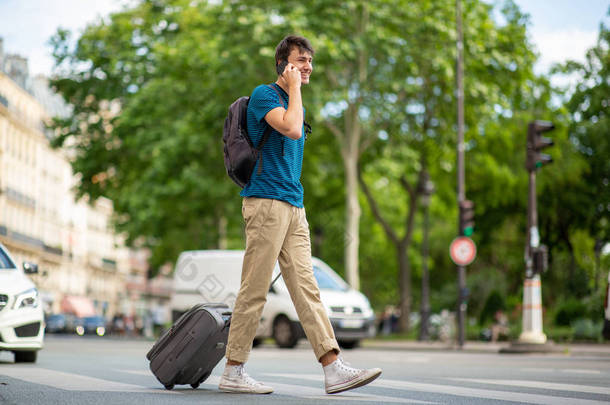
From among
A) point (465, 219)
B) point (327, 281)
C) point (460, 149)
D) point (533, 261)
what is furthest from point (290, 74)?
point (460, 149)

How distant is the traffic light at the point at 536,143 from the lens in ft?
68.0

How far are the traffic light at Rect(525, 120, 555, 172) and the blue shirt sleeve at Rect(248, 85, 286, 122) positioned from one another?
14.7 m

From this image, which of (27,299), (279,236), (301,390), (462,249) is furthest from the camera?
(462,249)

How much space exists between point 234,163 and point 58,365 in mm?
5725

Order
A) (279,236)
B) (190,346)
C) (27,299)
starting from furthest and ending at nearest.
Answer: (27,299) → (190,346) → (279,236)

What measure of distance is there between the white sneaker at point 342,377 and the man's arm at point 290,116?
4.64 feet

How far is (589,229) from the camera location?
1453 inches

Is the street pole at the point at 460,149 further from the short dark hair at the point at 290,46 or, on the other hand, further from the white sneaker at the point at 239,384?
the short dark hair at the point at 290,46

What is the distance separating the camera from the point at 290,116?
6.50 metres

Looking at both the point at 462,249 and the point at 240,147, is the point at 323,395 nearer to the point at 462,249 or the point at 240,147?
the point at 240,147

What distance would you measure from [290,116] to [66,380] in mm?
3162

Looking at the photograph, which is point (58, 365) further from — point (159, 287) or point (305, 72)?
point (159, 287)

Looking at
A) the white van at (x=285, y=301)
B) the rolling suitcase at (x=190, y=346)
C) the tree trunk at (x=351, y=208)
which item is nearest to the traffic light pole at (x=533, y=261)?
the white van at (x=285, y=301)

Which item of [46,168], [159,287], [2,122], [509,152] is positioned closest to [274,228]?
[509,152]
